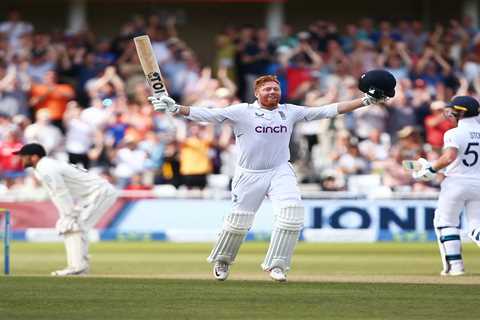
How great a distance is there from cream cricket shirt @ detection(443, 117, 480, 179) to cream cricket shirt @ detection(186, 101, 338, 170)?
1.89 m

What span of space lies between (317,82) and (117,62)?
3711 mm

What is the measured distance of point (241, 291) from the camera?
10.7 m

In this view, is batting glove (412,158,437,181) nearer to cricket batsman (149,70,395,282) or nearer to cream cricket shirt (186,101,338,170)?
cricket batsman (149,70,395,282)

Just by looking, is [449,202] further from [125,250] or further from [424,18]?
[424,18]

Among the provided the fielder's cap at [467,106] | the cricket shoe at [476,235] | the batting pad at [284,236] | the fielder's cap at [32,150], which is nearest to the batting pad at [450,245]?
the cricket shoe at [476,235]

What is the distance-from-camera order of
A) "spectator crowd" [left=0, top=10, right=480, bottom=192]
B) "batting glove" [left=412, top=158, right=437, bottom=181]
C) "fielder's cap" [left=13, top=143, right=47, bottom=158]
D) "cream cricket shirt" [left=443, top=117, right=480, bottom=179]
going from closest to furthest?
"batting glove" [left=412, top=158, right=437, bottom=181] < "cream cricket shirt" [left=443, top=117, right=480, bottom=179] < "fielder's cap" [left=13, top=143, right=47, bottom=158] < "spectator crowd" [left=0, top=10, right=480, bottom=192]

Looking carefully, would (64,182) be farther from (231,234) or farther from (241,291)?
(241,291)

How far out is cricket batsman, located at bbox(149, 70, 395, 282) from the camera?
11.5m

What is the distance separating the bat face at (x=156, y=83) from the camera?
11680 millimetres

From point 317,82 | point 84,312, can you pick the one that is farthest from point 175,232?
point 84,312

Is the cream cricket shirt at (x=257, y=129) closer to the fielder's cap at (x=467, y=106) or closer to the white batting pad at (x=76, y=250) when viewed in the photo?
the fielder's cap at (x=467, y=106)

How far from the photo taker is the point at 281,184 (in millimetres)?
11500

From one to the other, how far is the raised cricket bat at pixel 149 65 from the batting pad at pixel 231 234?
1324 millimetres

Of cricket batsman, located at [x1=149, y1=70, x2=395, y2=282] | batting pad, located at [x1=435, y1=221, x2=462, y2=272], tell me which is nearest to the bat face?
cricket batsman, located at [x1=149, y1=70, x2=395, y2=282]
